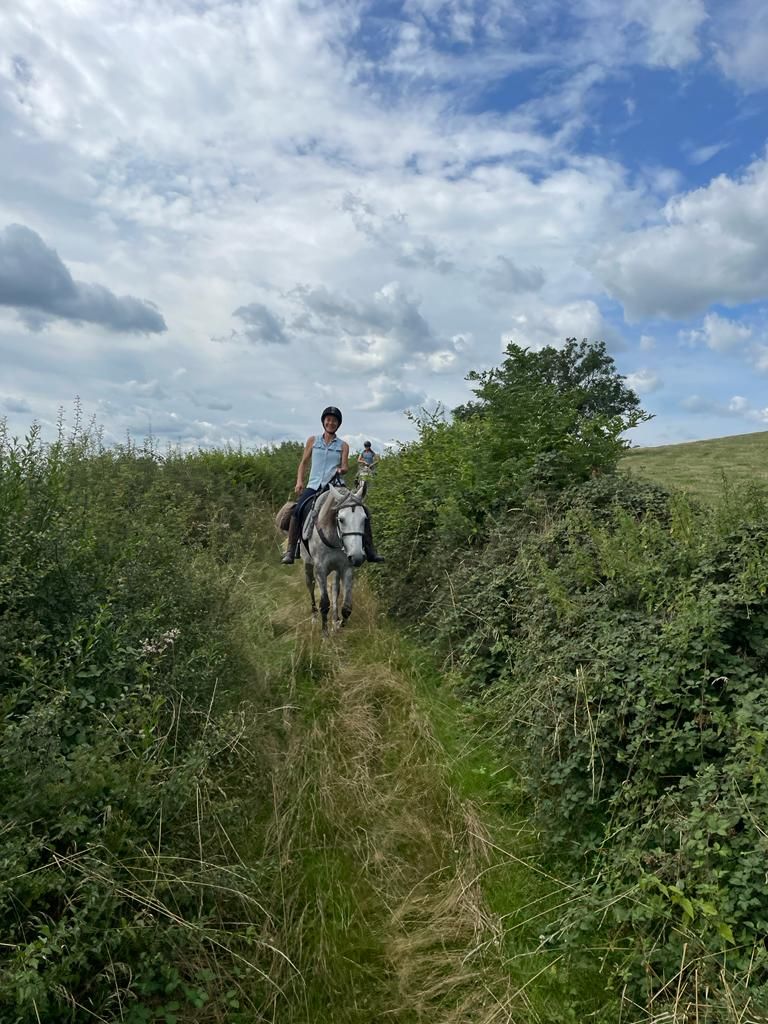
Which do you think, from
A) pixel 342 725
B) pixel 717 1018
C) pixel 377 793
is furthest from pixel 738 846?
pixel 342 725

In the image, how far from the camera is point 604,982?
2.95 m

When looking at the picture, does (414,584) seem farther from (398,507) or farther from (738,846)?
(738,846)

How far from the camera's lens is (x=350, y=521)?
7.23m

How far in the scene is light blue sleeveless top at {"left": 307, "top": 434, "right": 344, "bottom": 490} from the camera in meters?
8.31

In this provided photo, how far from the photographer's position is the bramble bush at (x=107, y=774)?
245 cm

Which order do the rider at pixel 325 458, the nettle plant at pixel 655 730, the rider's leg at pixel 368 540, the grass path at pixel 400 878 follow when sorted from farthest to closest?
the rider at pixel 325 458
the rider's leg at pixel 368 540
the grass path at pixel 400 878
the nettle plant at pixel 655 730

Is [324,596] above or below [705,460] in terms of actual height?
below

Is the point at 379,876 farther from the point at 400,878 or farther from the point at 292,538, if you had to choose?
the point at 292,538

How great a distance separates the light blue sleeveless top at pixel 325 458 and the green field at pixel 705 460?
737 centimetres

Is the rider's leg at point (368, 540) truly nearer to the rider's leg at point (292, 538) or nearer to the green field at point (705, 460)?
the rider's leg at point (292, 538)

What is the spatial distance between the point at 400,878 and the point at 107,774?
196cm

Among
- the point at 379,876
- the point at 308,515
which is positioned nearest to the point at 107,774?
the point at 379,876

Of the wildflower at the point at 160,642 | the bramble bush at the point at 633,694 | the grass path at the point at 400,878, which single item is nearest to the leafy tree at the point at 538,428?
the bramble bush at the point at 633,694

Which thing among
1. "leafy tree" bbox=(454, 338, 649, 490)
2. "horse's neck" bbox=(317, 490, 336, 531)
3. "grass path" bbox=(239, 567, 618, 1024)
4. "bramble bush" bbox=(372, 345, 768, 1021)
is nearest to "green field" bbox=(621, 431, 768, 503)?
"leafy tree" bbox=(454, 338, 649, 490)
